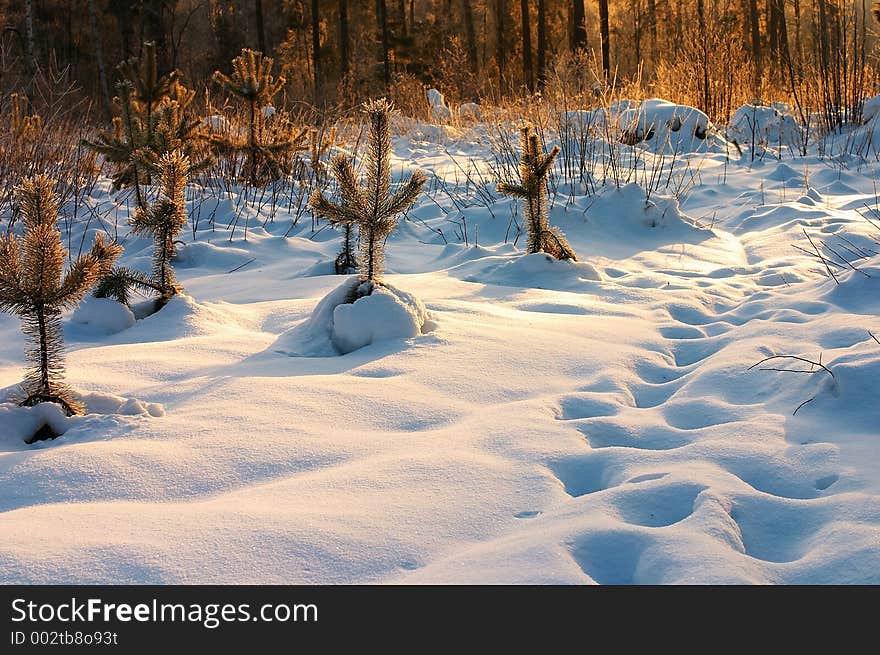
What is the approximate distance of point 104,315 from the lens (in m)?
3.17

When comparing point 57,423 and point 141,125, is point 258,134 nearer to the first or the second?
point 141,125

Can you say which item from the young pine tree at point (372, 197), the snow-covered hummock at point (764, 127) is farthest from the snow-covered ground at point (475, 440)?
the snow-covered hummock at point (764, 127)

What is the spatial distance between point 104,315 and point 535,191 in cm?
227

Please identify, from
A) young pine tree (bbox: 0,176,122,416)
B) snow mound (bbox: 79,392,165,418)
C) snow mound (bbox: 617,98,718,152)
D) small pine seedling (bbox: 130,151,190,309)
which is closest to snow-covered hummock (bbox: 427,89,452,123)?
snow mound (bbox: 617,98,718,152)

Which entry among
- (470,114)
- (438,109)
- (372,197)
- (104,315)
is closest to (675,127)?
(470,114)

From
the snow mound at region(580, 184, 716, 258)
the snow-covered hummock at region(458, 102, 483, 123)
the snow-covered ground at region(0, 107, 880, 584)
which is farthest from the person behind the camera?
the snow-covered hummock at region(458, 102, 483, 123)

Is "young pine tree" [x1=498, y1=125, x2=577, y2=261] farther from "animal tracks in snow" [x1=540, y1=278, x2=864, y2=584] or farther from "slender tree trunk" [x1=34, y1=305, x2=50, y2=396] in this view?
"slender tree trunk" [x1=34, y1=305, x2=50, y2=396]

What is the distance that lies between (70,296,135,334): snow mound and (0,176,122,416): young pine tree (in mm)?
935

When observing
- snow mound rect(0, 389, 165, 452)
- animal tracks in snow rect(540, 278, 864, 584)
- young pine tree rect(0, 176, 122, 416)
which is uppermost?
young pine tree rect(0, 176, 122, 416)

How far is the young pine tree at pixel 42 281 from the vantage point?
80.4 inches

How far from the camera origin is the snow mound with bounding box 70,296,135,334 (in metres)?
3.17

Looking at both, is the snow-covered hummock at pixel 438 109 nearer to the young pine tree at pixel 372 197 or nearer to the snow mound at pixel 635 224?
the snow mound at pixel 635 224

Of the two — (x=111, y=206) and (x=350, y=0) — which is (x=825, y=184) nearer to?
(x=111, y=206)
